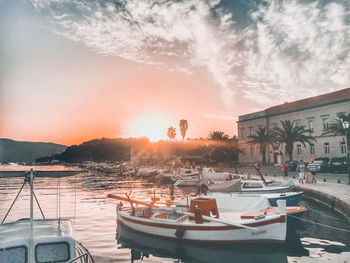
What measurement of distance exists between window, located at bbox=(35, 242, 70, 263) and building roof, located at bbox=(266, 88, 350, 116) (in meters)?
51.4

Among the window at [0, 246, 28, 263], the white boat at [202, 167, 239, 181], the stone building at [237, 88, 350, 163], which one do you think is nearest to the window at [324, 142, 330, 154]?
the stone building at [237, 88, 350, 163]

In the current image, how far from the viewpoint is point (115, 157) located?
560 ft

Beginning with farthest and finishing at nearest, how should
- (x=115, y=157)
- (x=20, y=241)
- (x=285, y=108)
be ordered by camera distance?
(x=115, y=157) → (x=285, y=108) → (x=20, y=241)

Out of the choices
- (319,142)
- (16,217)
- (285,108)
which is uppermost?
(285,108)

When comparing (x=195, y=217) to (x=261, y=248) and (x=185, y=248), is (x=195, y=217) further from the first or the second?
(x=261, y=248)

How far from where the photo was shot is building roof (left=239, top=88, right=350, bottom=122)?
5044cm

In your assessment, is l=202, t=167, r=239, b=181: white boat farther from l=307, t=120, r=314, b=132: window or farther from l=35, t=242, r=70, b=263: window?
l=35, t=242, r=70, b=263: window

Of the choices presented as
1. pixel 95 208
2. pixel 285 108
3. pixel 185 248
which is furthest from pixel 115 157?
pixel 185 248

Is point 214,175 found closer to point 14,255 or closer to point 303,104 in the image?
point 303,104

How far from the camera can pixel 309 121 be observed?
55.7 meters

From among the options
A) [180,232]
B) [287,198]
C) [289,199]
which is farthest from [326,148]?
[180,232]

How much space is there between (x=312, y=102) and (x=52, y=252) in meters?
58.3

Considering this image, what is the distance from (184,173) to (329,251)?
3626cm

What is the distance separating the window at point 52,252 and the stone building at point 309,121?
1954 inches
